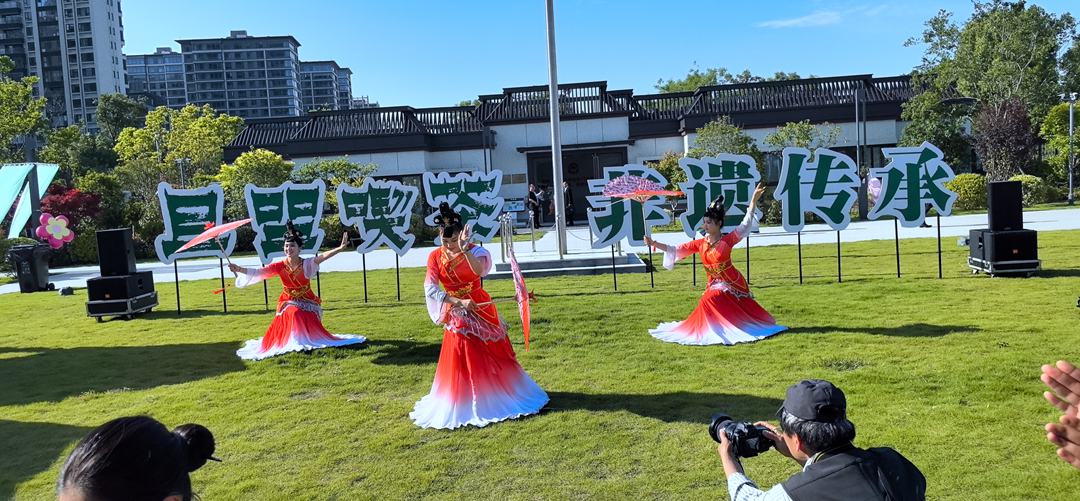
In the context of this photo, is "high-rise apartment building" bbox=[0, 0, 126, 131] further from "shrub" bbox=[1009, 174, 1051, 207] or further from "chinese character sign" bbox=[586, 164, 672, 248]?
"shrub" bbox=[1009, 174, 1051, 207]

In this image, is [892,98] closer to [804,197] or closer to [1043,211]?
[1043,211]

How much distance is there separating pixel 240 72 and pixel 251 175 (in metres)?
116

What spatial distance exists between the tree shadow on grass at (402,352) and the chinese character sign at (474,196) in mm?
4049

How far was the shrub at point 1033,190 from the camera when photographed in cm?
2592

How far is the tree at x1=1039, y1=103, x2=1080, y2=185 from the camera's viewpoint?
28203 millimetres

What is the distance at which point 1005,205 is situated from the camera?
462 inches

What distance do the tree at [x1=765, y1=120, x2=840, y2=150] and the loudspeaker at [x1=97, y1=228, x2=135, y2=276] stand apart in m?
20.8

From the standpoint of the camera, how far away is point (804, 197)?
12078mm

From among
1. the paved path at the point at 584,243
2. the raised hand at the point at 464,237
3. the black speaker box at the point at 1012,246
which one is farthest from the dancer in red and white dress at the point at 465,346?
the paved path at the point at 584,243

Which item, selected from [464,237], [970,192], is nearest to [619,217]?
[464,237]

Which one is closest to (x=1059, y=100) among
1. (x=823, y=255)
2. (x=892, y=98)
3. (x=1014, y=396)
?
(x=892, y=98)

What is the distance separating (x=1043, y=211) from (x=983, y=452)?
2263 centimetres

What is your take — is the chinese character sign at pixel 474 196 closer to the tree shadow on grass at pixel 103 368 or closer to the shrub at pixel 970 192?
the tree shadow on grass at pixel 103 368

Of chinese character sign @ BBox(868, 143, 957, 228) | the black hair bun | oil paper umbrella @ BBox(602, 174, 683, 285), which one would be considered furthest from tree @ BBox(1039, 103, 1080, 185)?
the black hair bun
